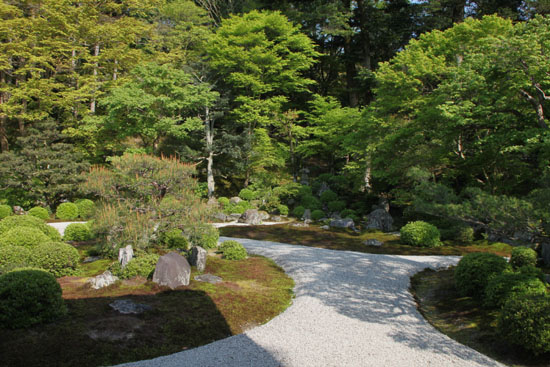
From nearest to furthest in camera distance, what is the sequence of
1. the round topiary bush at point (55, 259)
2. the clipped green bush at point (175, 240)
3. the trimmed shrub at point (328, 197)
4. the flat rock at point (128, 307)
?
the flat rock at point (128, 307)
the round topiary bush at point (55, 259)
the clipped green bush at point (175, 240)
the trimmed shrub at point (328, 197)

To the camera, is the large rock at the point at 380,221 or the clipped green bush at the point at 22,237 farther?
the large rock at the point at 380,221

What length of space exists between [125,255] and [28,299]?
99.9 inches

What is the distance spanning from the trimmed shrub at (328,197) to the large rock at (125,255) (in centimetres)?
1367

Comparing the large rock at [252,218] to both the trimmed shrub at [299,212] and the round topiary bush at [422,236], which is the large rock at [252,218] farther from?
the round topiary bush at [422,236]

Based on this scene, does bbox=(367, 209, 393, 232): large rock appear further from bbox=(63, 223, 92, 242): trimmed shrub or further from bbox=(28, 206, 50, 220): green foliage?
bbox=(28, 206, 50, 220): green foliage

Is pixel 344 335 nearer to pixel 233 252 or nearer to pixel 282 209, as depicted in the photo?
pixel 233 252

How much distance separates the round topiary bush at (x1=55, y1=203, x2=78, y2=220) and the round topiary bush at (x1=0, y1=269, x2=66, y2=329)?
1341 cm

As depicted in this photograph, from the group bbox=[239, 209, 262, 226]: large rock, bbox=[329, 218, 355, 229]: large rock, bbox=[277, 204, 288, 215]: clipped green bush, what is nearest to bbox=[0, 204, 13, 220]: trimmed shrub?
bbox=[239, 209, 262, 226]: large rock

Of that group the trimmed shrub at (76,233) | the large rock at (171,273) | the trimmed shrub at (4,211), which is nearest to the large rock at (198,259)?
the large rock at (171,273)

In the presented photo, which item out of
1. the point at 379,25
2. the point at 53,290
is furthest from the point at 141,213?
the point at 379,25

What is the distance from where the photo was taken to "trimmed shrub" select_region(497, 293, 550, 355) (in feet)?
14.4

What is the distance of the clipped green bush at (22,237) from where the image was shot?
302 inches

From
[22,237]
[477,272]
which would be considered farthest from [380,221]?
[22,237]

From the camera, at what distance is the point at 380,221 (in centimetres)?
1524
